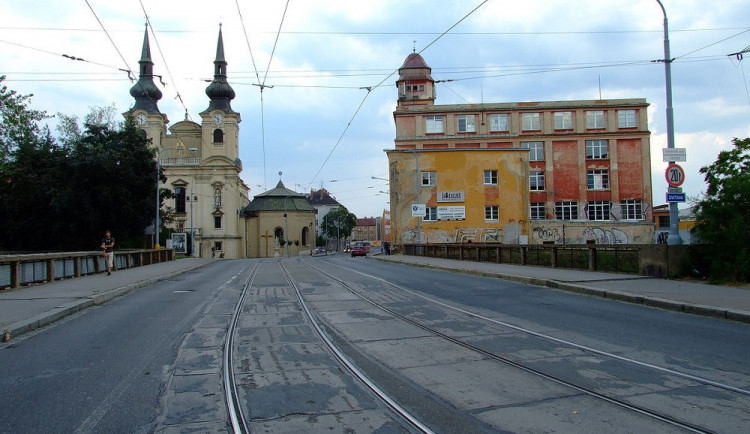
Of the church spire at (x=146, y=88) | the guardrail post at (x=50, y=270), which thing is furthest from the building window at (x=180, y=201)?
the guardrail post at (x=50, y=270)

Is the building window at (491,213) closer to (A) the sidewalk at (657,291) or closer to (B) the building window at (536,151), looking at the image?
(B) the building window at (536,151)

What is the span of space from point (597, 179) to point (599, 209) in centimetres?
366

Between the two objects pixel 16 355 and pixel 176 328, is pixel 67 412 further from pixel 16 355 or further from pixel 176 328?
pixel 176 328

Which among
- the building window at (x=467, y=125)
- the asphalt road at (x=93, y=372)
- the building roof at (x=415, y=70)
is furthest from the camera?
the building roof at (x=415, y=70)

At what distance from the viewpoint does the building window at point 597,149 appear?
216 feet

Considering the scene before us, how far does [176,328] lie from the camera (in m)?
9.91

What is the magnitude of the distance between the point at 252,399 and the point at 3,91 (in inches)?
1591

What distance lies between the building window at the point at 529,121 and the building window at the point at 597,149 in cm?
651

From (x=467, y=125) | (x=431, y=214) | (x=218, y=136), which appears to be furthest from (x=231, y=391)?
(x=218, y=136)

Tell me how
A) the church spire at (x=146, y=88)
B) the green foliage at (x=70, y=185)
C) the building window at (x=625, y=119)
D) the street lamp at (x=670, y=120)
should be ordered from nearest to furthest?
the street lamp at (x=670, y=120) → the green foliage at (x=70, y=185) → the building window at (x=625, y=119) → the church spire at (x=146, y=88)

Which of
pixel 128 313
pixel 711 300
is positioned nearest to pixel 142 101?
pixel 128 313

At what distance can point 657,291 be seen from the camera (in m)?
13.0

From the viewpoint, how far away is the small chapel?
3634 inches

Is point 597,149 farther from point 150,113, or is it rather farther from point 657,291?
point 150,113
